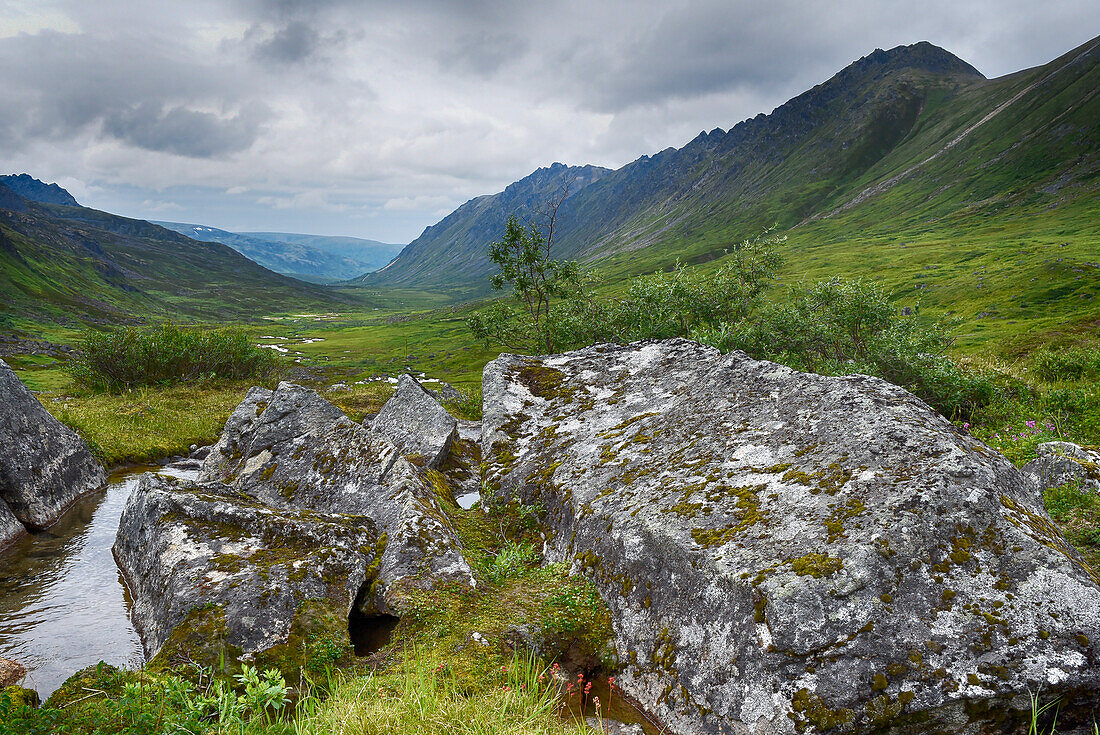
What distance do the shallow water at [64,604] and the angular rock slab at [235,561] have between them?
45cm

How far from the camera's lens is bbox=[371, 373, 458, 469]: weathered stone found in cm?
1517

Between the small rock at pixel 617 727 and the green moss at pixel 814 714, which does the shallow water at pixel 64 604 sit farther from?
the green moss at pixel 814 714

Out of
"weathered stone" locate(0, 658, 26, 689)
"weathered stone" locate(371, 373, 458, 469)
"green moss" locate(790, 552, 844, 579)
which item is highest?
"weathered stone" locate(371, 373, 458, 469)

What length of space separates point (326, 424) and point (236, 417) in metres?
3.48

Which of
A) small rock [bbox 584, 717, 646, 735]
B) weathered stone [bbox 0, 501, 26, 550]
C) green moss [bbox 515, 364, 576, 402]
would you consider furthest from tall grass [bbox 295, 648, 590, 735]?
weathered stone [bbox 0, 501, 26, 550]

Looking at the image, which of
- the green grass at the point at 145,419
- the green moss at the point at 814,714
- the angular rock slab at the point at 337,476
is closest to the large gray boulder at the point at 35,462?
the green grass at the point at 145,419

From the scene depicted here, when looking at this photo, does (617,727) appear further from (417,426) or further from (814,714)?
(417,426)

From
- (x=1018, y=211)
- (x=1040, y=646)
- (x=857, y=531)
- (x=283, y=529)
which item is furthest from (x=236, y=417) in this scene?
(x=1018, y=211)

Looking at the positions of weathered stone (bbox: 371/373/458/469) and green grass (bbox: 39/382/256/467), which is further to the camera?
green grass (bbox: 39/382/256/467)

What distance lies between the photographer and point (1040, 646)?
5.16m

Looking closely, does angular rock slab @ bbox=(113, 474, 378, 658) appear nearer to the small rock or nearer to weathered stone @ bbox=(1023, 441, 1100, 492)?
the small rock

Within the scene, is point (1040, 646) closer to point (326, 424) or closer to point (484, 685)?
point (484, 685)

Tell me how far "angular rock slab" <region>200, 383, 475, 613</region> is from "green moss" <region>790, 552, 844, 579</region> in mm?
4842

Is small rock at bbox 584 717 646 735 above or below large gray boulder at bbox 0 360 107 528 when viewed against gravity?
below
